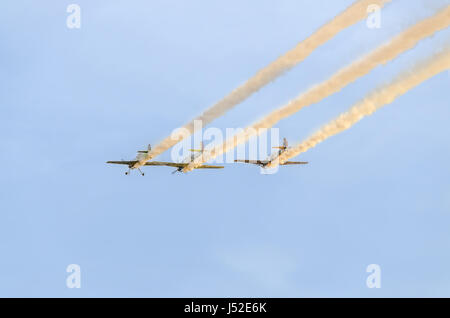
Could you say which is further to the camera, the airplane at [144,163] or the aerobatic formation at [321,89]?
the airplane at [144,163]

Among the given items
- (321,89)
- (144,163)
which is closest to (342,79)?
(321,89)

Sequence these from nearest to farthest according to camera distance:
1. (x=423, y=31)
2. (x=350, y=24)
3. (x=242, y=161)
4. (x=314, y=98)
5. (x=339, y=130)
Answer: (x=423, y=31) → (x=350, y=24) → (x=314, y=98) → (x=339, y=130) → (x=242, y=161)

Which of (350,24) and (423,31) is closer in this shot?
(423,31)

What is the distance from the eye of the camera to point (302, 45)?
1594 inches

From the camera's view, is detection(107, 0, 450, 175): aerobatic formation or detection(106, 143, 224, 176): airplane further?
detection(106, 143, 224, 176): airplane

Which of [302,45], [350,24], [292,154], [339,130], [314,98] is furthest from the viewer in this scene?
[292,154]

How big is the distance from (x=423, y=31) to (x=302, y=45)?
8340 mm

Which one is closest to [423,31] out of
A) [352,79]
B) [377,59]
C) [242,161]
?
[377,59]

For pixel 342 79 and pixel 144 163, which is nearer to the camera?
pixel 342 79

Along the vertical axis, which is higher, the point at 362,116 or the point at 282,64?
the point at 282,64

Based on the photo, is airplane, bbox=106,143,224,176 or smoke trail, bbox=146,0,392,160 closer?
smoke trail, bbox=146,0,392,160

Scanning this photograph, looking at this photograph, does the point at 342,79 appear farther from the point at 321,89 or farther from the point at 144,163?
the point at 144,163

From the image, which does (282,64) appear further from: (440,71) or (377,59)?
(440,71)

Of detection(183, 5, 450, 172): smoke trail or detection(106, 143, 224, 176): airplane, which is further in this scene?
detection(106, 143, 224, 176): airplane
